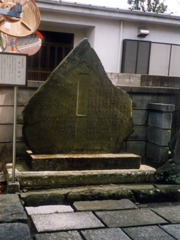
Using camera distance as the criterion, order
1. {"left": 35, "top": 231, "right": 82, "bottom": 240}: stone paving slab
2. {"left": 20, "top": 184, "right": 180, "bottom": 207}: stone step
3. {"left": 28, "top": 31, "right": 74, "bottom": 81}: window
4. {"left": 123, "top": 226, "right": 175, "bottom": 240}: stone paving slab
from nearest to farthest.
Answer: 1. {"left": 35, "top": 231, "right": 82, "bottom": 240}: stone paving slab
2. {"left": 123, "top": 226, "right": 175, "bottom": 240}: stone paving slab
3. {"left": 20, "top": 184, "right": 180, "bottom": 207}: stone step
4. {"left": 28, "top": 31, "right": 74, "bottom": 81}: window

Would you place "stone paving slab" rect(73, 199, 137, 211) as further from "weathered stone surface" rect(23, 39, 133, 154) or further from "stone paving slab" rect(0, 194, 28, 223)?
"weathered stone surface" rect(23, 39, 133, 154)

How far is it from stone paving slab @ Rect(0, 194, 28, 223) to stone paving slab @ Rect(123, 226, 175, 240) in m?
1.42

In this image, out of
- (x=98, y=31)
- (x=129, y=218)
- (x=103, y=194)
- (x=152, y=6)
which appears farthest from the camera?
(x=152, y=6)

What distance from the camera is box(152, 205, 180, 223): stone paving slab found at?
4155 millimetres

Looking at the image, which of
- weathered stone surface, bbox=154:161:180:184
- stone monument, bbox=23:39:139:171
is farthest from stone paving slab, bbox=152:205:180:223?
stone monument, bbox=23:39:139:171

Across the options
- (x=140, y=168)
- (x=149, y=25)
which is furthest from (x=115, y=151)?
(x=149, y=25)

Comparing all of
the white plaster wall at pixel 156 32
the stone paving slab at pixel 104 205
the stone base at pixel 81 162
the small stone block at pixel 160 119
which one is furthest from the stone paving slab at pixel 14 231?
the white plaster wall at pixel 156 32

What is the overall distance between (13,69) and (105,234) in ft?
9.72

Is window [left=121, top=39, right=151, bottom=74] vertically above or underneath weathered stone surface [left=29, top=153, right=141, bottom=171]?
above

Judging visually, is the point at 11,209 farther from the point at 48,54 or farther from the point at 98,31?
the point at 98,31

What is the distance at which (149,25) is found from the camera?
11945 mm

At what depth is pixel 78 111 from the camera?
18.5ft

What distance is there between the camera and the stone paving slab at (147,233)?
351 cm

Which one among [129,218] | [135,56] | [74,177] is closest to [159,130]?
[74,177]
